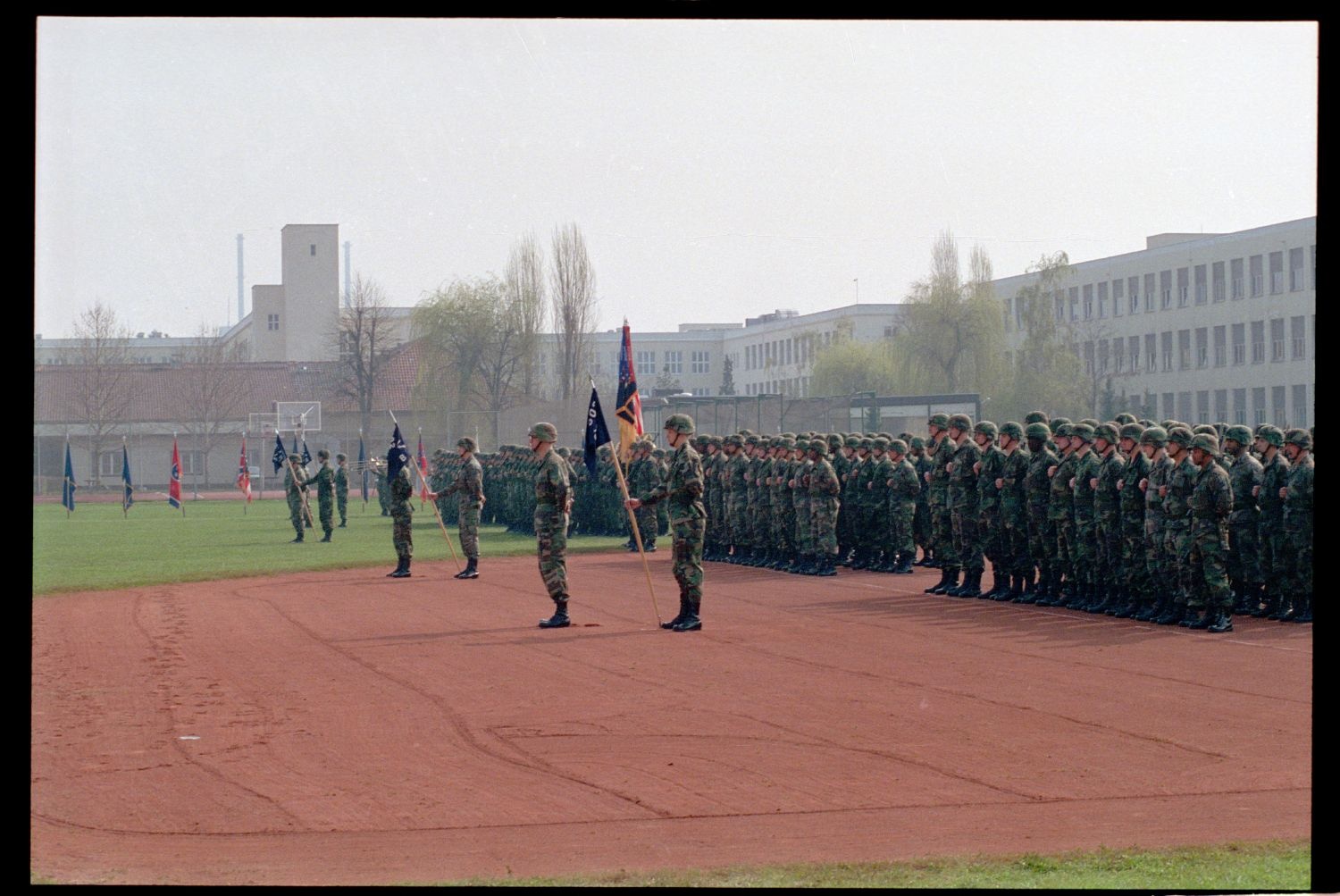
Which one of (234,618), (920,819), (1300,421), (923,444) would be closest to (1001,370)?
(1300,421)

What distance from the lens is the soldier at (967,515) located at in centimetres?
1889

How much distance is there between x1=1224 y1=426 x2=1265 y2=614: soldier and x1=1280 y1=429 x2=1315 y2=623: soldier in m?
0.33

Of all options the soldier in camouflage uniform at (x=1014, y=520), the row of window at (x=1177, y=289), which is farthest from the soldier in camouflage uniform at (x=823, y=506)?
the row of window at (x=1177, y=289)

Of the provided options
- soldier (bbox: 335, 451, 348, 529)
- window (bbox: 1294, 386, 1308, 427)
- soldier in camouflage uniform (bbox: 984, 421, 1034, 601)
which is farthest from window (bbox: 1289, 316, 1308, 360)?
soldier in camouflage uniform (bbox: 984, 421, 1034, 601)

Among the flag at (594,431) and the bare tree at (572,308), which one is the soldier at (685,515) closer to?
the flag at (594,431)

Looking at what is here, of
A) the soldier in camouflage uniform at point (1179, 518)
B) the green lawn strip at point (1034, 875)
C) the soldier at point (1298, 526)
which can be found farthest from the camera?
the soldier at point (1298, 526)

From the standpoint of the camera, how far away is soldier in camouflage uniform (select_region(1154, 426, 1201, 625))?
15398 millimetres

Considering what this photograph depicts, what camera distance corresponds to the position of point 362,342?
216 ft

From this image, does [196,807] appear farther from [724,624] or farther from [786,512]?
[786,512]

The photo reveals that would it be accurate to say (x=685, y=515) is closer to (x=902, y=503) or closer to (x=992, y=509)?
(x=992, y=509)

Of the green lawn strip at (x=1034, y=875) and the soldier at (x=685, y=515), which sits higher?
the soldier at (x=685, y=515)

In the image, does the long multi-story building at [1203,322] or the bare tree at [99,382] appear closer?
the long multi-story building at [1203,322]

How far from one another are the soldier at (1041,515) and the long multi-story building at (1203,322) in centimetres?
2386

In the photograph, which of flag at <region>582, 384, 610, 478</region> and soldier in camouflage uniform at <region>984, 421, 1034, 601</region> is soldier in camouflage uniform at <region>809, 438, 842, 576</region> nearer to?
soldier in camouflage uniform at <region>984, 421, 1034, 601</region>
